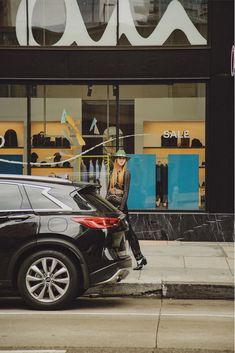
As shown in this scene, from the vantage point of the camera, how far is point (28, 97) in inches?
592

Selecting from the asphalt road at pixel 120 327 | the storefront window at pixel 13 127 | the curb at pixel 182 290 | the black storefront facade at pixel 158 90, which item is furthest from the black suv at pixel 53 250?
the storefront window at pixel 13 127

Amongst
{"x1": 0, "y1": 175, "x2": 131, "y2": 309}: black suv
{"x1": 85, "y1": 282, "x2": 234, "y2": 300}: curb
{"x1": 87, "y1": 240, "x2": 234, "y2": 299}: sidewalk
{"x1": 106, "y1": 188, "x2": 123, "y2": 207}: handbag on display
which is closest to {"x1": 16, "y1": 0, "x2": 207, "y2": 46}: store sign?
{"x1": 87, "y1": 240, "x2": 234, "y2": 299}: sidewalk

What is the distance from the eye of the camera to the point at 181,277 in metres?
10.4

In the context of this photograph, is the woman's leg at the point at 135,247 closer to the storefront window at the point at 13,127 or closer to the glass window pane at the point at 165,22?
the storefront window at the point at 13,127

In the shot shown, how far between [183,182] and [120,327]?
7.58 meters

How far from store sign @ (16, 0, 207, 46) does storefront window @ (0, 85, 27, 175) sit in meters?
Answer: 1.12

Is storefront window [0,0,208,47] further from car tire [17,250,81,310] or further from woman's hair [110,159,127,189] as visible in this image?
car tire [17,250,81,310]

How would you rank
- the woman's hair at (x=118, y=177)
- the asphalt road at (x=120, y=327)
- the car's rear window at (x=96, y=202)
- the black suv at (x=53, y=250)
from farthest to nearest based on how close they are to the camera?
1. the woman's hair at (x=118, y=177)
2. the car's rear window at (x=96, y=202)
3. the black suv at (x=53, y=250)
4. the asphalt road at (x=120, y=327)

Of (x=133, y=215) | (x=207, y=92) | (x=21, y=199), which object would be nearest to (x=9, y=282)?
(x=21, y=199)

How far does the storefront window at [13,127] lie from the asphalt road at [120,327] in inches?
234

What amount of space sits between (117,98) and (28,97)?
193 centimetres

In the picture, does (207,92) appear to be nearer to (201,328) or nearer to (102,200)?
(102,200)

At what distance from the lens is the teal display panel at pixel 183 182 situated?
14.9 meters

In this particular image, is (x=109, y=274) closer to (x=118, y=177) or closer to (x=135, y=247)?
(x=135, y=247)
